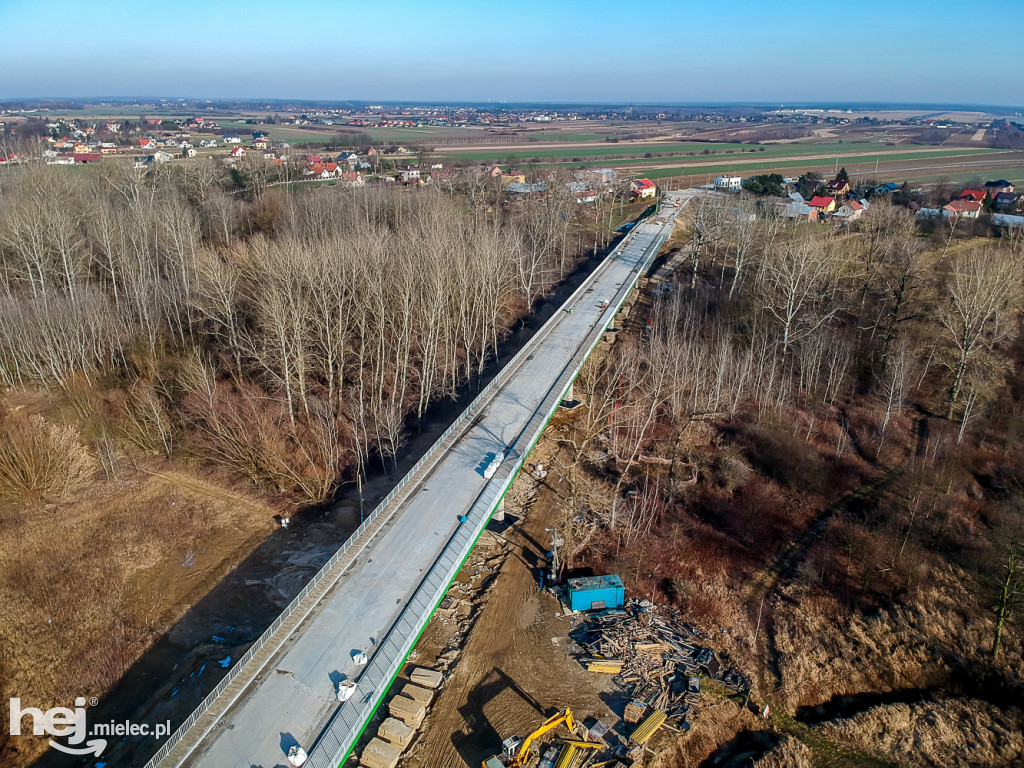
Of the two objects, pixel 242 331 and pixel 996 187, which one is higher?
pixel 996 187

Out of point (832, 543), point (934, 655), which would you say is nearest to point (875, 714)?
point (934, 655)

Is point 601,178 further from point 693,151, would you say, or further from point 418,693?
point 418,693

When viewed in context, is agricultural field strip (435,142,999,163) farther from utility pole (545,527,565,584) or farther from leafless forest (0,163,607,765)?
utility pole (545,527,565,584)

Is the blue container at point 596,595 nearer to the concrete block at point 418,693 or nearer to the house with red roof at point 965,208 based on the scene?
the concrete block at point 418,693

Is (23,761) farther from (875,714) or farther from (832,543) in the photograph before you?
(832,543)

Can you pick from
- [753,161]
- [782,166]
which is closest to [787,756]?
[782,166]

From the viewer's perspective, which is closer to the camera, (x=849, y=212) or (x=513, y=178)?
(x=849, y=212)

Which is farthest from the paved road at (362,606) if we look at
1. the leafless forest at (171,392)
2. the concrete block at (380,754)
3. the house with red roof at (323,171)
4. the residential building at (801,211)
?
the house with red roof at (323,171)
